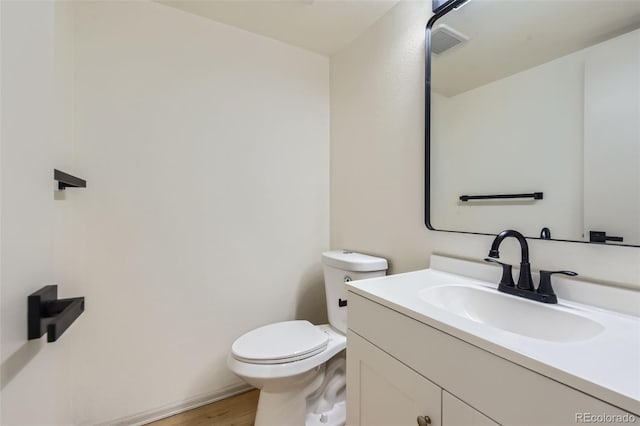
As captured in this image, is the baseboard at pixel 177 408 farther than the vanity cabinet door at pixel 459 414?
Yes

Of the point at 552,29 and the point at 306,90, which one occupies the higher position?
the point at 306,90

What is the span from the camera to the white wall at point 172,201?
126cm

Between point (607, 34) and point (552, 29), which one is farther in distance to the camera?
point (552, 29)

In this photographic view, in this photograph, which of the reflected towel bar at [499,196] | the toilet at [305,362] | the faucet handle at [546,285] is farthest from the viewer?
the toilet at [305,362]

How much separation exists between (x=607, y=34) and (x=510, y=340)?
0.92m

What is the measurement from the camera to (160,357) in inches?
56.4

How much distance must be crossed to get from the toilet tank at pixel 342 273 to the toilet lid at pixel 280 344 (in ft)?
0.43

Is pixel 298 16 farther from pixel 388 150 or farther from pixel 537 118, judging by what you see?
pixel 537 118

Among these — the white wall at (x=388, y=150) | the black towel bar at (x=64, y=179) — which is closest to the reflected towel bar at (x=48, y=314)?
the black towel bar at (x=64, y=179)

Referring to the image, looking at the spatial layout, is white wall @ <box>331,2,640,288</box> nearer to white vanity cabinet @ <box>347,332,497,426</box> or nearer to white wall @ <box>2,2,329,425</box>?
white wall @ <box>2,2,329,425</box>

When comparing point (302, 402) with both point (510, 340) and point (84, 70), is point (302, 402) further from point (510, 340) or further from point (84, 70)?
point (84, 70)

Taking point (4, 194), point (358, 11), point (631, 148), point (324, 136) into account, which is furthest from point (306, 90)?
point (4, 194)

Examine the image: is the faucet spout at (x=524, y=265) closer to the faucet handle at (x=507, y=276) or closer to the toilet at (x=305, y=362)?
the faucet handle at (x=507, y=276)

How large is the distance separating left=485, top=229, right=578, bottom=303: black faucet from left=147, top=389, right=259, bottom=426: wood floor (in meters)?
1.37
